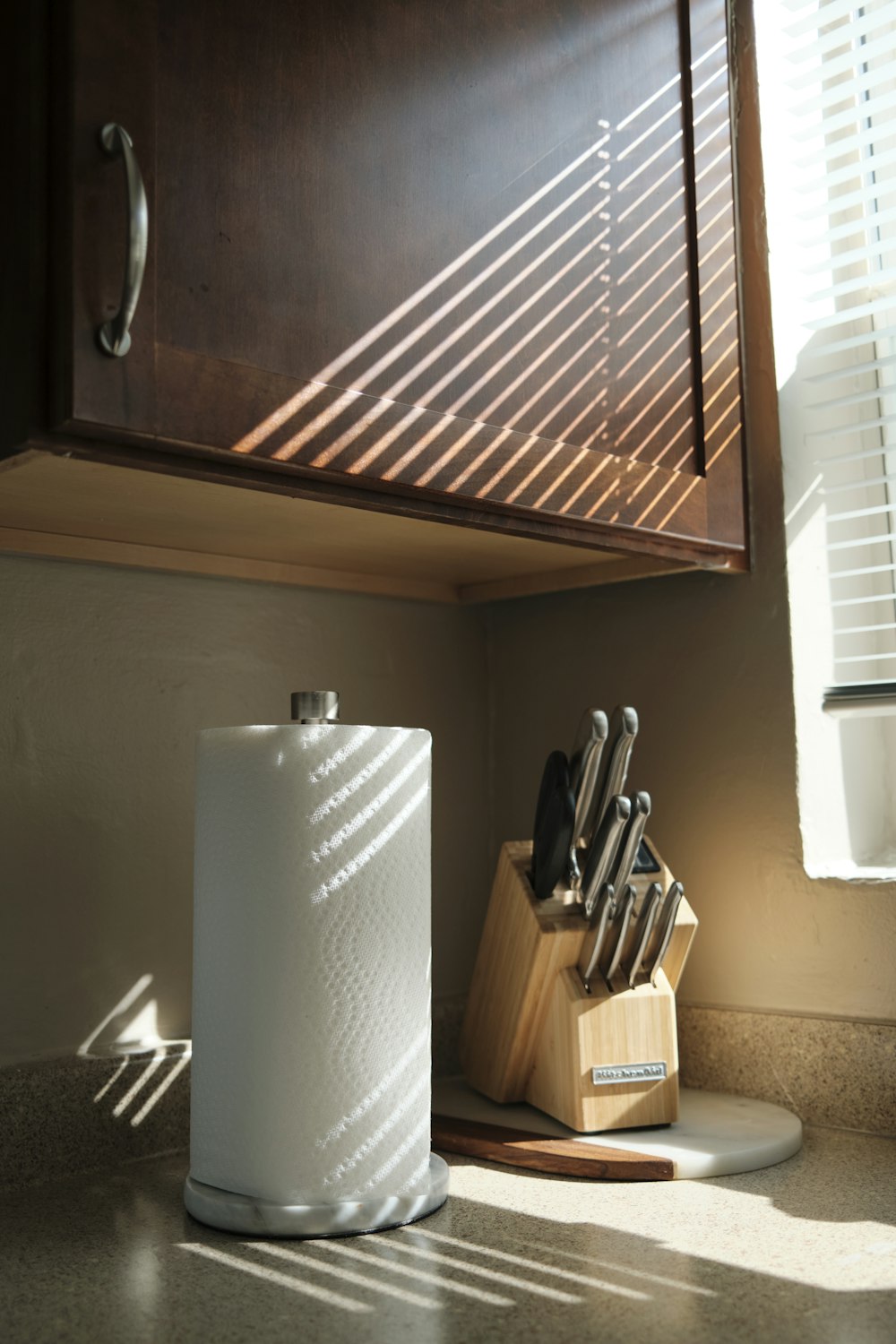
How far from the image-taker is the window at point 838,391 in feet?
3.55

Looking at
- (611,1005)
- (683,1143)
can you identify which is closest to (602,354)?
(611,1005)

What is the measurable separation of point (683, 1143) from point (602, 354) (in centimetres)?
60

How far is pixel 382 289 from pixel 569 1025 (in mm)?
562

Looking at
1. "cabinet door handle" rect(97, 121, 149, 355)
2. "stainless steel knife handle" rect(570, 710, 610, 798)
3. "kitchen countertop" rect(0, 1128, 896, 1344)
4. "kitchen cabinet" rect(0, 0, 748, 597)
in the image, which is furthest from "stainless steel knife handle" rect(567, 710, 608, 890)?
"cabinet door handle" rect(97, 121, 149, 355)

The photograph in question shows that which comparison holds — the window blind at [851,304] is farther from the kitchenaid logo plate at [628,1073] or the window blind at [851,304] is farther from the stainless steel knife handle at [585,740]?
the kitchenaid logo plate at [628,1073]

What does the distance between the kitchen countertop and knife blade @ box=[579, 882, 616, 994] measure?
0.16m

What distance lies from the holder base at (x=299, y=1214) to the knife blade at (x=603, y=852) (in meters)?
0.27

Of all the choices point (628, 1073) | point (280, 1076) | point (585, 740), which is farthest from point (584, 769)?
point (280, 1076)

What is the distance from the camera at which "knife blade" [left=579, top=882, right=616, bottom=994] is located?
951mm

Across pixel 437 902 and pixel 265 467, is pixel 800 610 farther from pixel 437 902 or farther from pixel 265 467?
pixel 265 467

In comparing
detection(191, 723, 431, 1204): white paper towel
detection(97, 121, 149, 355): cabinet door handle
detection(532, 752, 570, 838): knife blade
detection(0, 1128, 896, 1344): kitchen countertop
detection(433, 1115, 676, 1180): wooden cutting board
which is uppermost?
detection(97, 121, 149, 355): cabinet door handle

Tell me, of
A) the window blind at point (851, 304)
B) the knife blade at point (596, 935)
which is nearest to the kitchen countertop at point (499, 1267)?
the knife blade at point (596, 935)

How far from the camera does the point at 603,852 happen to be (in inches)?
37.9

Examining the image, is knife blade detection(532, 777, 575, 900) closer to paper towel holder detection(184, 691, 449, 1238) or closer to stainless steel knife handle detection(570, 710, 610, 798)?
stainless steel knife handle detection(570, 710, 610, 798)
